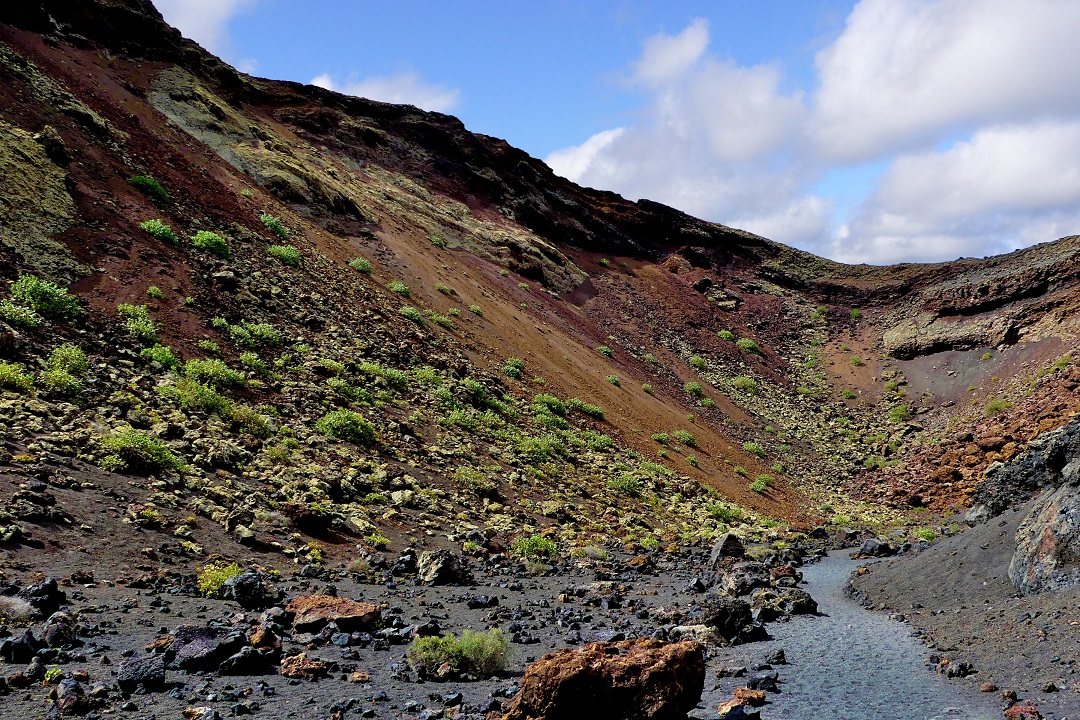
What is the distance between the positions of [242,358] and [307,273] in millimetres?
7815

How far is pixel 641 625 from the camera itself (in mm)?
10211

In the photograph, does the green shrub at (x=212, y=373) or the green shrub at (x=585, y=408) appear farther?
the green shrub at (x=585, y=408)

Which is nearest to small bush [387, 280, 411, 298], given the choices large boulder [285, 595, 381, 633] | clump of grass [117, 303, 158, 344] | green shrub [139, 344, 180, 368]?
clump of grass [117, 303, 158, 344]

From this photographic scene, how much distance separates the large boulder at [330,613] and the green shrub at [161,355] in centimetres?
869

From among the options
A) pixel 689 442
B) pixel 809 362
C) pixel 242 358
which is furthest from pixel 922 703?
pixel 809 362

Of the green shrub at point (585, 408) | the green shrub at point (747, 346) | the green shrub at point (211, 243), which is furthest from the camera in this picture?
the green shrub at point (747, 346)

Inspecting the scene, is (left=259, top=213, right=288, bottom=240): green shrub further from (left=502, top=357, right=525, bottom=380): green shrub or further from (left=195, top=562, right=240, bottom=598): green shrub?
(left=195, top=562, right=240, bottom=598): green shrub

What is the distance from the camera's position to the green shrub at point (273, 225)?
25328 millimetres

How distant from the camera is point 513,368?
85.4ft

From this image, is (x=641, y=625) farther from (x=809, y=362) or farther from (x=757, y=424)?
(x=809, y=362)

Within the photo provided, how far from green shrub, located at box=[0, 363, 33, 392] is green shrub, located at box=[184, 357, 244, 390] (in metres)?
3.31

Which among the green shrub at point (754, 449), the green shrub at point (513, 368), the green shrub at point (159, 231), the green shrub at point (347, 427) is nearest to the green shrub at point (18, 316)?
the green shrub at point (347, 427)

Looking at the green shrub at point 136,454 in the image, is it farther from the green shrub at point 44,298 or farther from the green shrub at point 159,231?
the green shrub at point 159,231

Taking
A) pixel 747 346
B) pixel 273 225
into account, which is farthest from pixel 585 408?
pixel 747 346
